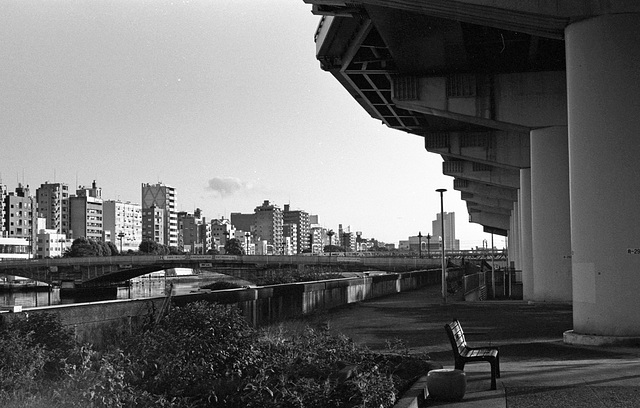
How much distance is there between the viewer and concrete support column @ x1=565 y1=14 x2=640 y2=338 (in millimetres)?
17094

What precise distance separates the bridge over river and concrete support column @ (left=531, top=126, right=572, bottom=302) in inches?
2979

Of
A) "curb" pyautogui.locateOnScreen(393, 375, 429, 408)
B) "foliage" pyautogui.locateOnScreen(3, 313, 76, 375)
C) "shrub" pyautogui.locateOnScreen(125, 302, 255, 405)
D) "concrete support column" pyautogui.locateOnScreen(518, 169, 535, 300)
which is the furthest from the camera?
"concrete support column" pyautogui.locateOnScreen(518, 169, 535, 300)

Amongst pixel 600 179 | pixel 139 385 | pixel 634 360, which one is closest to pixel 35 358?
pixel 139 385

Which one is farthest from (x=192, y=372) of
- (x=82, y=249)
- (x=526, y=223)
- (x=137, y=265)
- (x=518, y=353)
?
(x=82, y=249)

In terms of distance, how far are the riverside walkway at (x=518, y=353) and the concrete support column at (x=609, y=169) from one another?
41.8 inches

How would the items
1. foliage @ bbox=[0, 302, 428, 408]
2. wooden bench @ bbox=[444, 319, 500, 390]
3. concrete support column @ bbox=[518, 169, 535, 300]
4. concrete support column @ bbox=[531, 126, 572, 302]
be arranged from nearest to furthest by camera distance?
1. foliage @ bbox=[0, 302, 428, 408]
2. wooden bench @ bbox=[444, 319, 500, 390]
3. concrete support column @ bbox=[531, 126, 572, 302]
4. concrete support column @ bbox=[518, 169, 535, 300]

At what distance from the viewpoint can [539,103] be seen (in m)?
30.5

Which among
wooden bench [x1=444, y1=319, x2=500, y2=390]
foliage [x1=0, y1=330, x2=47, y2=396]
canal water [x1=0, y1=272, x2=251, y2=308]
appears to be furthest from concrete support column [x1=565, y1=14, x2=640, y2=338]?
canal water [x1=0, y1=272, x2=251, y2=308]

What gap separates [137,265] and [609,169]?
108401mm

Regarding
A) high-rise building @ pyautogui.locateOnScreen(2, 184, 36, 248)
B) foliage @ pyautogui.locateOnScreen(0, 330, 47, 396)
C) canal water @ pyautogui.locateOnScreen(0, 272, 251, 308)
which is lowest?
canal water @ pyautogui.locateOnScreen(0, 272, 251, 308)

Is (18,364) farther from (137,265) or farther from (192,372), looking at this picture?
(137,265)

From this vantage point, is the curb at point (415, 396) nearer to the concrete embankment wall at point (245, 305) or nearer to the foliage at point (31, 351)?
the foliage at point (31, 351)

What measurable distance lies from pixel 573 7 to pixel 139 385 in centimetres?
1351

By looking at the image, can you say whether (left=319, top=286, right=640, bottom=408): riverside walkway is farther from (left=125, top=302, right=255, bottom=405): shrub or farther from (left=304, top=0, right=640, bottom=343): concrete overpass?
(left=304, top=0, right=640, bottom=343): concrete overpass
